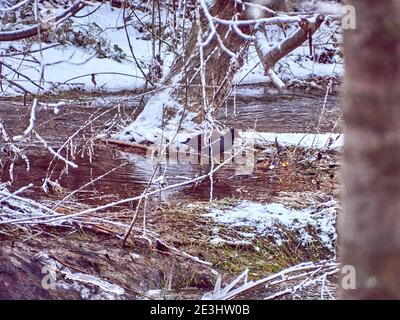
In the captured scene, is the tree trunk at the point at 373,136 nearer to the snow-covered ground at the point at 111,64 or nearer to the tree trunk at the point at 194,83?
the tree trunk at the point at 194,83

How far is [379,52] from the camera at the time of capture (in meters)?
0.99

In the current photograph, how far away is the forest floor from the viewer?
3.56 m

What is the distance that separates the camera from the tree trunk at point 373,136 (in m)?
0.97

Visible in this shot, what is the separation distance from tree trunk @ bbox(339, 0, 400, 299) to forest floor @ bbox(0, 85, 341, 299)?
247cm

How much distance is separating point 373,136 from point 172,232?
11.1 feet

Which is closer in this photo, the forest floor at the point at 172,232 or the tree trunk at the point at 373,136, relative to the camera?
the tree trunk at the point at 373,136

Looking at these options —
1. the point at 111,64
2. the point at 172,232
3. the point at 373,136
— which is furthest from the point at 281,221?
the point at 111,64

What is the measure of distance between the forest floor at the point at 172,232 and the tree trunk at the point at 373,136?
8.11 ft

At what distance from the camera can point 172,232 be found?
14.1 ft

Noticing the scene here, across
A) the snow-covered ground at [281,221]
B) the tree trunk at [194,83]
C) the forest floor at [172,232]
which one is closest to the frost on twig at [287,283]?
the forest floor at [172,232]

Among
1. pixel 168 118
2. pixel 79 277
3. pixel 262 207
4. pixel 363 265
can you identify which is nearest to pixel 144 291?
pixel 79 277

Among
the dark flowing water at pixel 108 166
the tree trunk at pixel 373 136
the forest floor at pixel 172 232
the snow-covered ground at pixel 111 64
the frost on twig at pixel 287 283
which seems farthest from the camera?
the snow-covered ground at pixel 111 64
